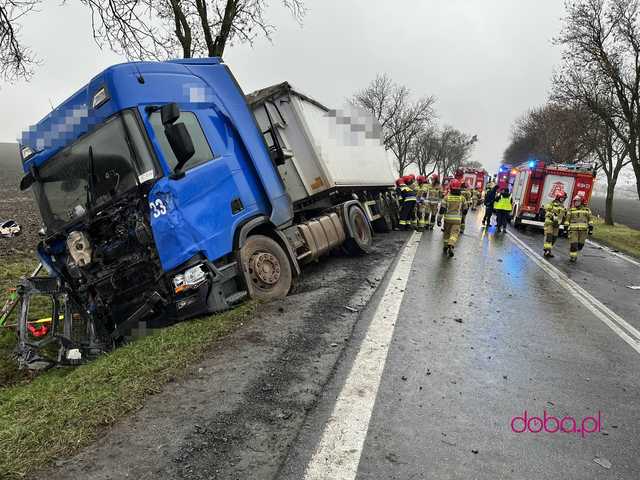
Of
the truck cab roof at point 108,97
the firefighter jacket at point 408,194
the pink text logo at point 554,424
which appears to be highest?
the truck cab roof at point 108,97

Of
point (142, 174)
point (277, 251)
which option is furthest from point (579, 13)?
point (142, 174)

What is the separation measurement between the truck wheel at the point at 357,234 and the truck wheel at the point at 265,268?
113 inches

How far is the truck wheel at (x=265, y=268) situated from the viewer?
517 cm

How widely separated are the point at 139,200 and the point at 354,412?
2.78 m

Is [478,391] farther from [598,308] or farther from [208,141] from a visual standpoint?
[208,141]

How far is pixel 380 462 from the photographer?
7.79ft

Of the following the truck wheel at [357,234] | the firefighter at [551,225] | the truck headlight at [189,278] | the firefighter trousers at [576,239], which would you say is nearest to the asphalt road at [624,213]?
the firefighter at [551,225]

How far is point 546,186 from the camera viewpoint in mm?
16391

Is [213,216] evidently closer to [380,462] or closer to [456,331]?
[456,331]

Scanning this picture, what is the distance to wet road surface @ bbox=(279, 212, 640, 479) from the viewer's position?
7.95 feet

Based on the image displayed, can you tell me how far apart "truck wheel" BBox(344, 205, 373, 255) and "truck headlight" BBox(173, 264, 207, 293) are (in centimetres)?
431

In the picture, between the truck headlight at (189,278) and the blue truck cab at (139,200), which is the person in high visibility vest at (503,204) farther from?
the truck headlight at (189,278)

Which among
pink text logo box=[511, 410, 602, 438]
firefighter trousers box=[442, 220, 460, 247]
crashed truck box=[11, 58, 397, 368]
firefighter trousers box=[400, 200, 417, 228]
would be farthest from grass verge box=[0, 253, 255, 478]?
firefighter trousers box=[400, 200, 417, 228]

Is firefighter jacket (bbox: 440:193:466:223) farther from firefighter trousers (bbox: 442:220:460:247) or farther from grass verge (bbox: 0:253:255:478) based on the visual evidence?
grass verge (bbox: 0:253:255:478)
